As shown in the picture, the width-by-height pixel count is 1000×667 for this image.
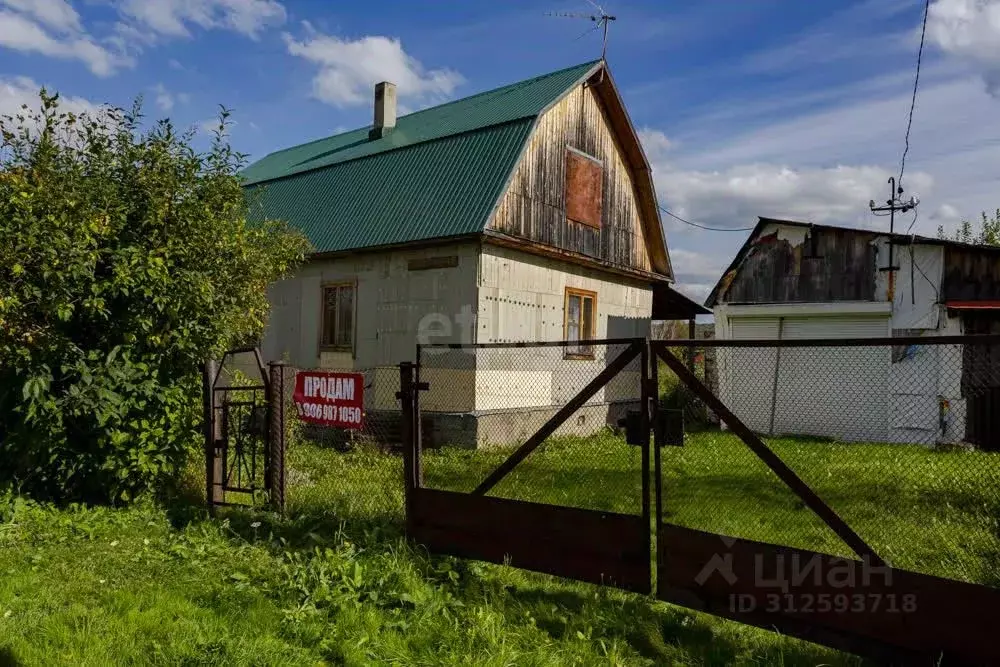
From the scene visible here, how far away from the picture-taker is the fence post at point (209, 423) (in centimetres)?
647

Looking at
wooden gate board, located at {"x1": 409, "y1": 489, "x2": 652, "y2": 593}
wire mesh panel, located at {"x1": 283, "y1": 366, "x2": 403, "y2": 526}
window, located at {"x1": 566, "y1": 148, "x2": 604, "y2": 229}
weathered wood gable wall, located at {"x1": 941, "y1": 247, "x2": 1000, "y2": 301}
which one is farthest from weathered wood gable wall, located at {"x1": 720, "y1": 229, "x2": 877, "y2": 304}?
wooden gate board, located at {"x1": 409, "y1": 489, "x2": 652, "y2": 593}

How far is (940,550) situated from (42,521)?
7.94m

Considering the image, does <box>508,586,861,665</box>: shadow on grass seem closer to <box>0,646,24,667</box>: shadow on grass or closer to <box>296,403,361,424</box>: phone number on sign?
<box>296,403,361,424</box>: phone number on sign

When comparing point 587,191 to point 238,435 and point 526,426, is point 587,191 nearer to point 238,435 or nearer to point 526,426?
point 526,426

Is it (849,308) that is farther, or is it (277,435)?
(849,308)

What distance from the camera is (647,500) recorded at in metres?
4.29

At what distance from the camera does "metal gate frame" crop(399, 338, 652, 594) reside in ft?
14.2

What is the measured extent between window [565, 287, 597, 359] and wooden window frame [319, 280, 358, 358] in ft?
13.8

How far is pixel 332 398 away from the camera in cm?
639

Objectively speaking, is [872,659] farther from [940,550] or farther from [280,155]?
[280,155]

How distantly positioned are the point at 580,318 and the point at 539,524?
9.39 metres

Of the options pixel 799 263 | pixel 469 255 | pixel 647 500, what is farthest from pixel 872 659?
pixel 799 263

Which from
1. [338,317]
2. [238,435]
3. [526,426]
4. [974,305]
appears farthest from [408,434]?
[974,305]

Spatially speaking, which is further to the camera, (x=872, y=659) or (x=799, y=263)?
(x=799, y=263)
